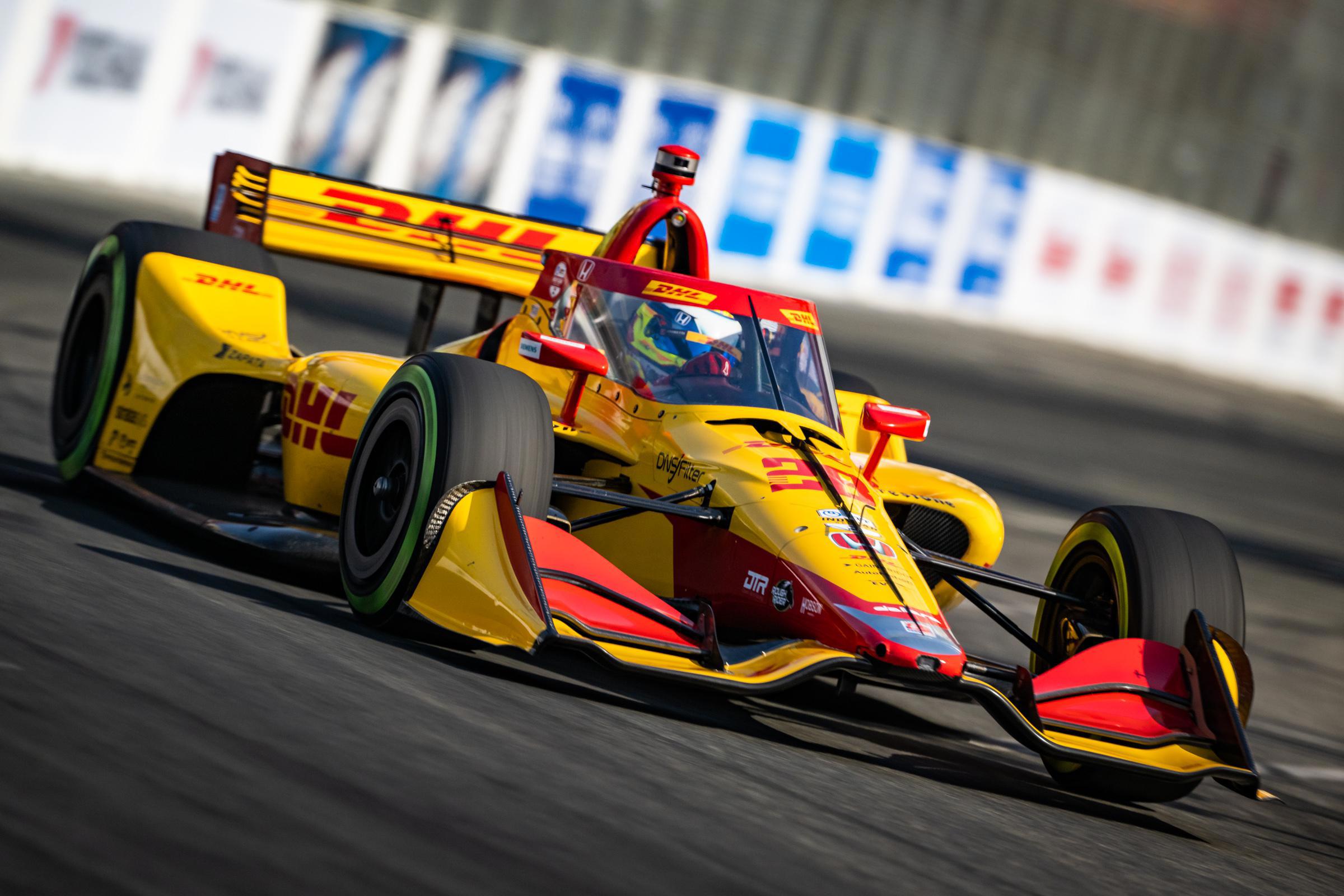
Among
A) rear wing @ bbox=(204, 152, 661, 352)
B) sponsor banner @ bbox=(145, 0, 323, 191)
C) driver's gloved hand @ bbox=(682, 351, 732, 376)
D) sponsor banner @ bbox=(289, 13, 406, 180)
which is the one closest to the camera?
driver's gloved hand @ bbox=(682, 351, 732, 376)

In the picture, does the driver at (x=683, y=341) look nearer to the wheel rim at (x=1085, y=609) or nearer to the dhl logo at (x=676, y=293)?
the dhl logo at (x=676, y=293)

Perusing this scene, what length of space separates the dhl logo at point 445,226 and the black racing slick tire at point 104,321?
1.88ft

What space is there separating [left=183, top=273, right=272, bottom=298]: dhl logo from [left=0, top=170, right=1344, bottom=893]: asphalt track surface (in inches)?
40.3

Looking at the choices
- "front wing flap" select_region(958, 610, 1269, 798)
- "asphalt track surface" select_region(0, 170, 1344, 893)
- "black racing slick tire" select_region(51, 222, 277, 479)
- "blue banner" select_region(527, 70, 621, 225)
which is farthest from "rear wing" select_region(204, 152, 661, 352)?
"blue banner" select_region(527, 70, 621, 225)

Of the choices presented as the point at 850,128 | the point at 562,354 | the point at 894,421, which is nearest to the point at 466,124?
the point at 850,128

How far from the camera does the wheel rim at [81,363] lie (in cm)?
742

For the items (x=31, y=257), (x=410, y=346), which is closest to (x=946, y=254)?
(x=31, y=257)

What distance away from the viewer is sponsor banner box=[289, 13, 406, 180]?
2273 centimetres

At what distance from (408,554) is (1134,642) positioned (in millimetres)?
2377

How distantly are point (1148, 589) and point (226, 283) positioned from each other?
414 cm

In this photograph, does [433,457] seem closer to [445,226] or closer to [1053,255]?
[445,226]

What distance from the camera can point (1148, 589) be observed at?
5840mm

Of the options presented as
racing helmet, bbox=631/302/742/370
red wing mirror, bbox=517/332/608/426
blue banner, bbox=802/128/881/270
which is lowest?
red wing mirror, bbox=517/332/608/426

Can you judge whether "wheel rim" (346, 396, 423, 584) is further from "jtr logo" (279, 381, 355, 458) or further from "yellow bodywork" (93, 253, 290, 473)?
"yellow bodywork" (93, 253, 290, 473)
